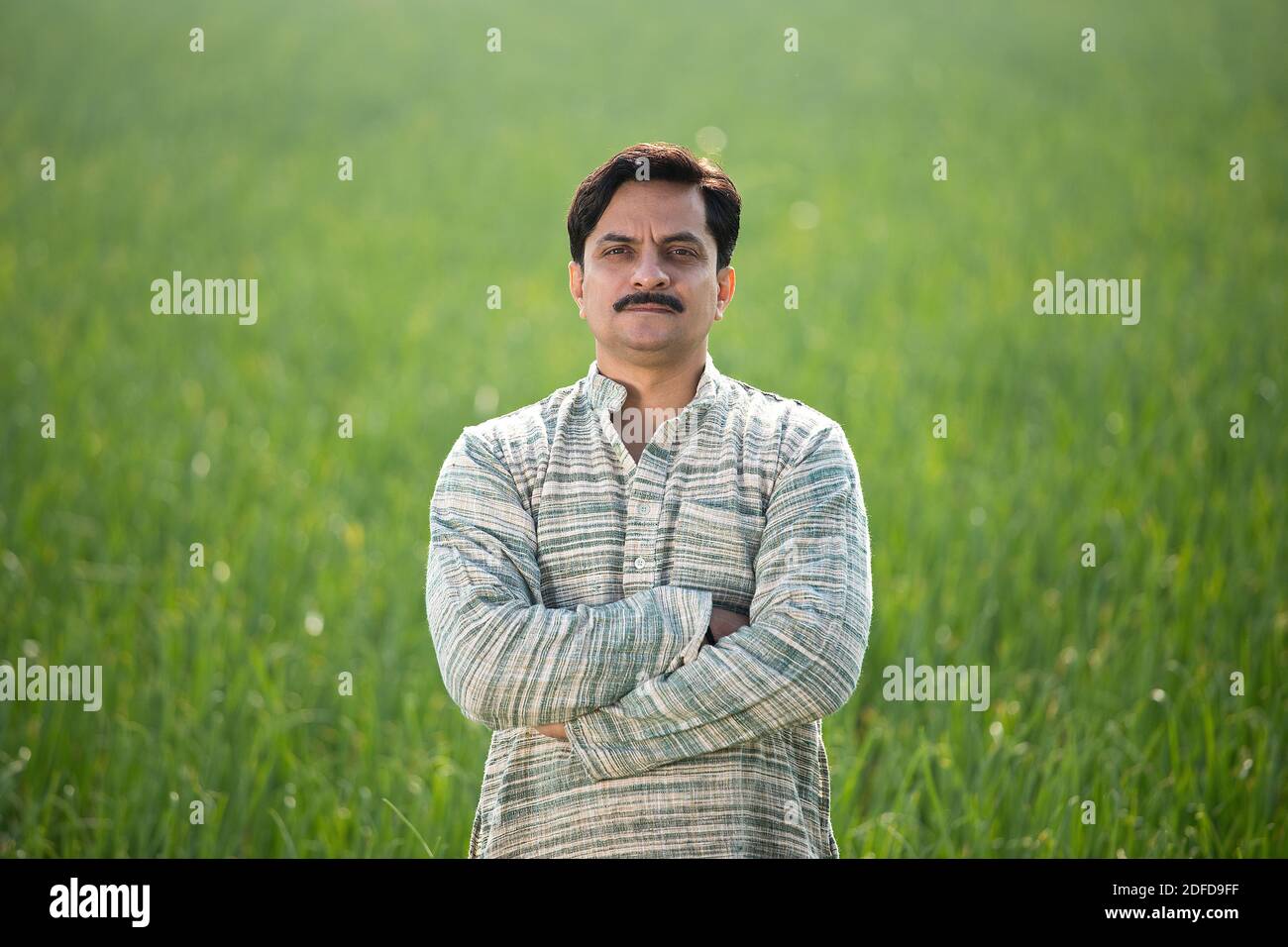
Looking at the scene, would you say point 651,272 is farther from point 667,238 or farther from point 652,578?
point 652,578

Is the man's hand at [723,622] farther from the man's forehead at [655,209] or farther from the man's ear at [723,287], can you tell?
the man's forehead at [655,209]

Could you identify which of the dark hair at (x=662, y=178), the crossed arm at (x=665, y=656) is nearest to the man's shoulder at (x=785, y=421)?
the crossed arm at (x=665, y=656)

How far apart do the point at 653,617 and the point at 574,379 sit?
489 cm

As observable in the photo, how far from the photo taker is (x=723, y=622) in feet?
6.15

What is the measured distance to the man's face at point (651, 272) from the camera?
190 centimetres

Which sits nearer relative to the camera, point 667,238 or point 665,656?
point 665,656

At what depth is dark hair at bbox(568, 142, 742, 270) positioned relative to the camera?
6.36ft

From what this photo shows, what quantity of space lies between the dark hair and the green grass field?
120 cm

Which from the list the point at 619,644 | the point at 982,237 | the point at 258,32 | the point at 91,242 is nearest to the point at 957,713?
the point at 619,644

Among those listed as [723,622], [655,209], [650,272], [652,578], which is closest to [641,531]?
[652,578]

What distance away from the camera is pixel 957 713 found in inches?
137

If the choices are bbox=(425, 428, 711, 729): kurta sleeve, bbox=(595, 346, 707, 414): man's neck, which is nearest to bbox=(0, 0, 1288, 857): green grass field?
bbox=(425, 428, 711, 729): kurta sleeve

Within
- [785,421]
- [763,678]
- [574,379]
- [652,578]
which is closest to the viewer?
[763,678]
